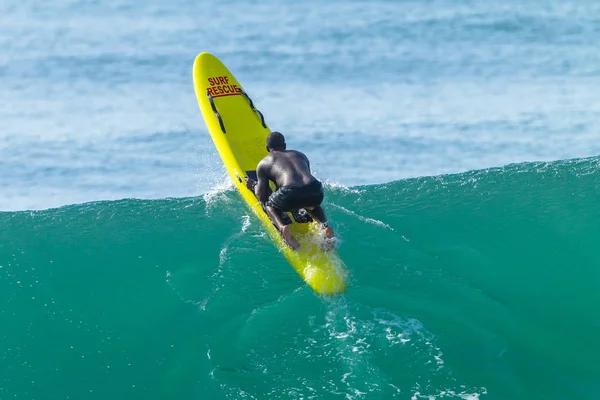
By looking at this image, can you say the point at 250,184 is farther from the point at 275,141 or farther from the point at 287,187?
the point at 287,187

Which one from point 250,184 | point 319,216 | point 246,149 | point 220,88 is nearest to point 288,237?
point 319,216

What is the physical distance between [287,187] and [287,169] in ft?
0.79

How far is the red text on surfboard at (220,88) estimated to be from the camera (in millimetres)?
12539

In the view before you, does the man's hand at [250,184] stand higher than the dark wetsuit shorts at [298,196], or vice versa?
the dark wetsuit shorts at [298,196]

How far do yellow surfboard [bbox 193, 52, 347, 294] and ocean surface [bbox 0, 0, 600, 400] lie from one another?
21 centimetres

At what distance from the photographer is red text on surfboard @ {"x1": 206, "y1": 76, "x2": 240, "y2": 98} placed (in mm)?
12539

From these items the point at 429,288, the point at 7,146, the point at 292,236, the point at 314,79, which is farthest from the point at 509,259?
the point at 7,146

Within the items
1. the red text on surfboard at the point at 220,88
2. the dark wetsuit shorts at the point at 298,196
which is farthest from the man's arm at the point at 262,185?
the red text on surfboard at the point at 220,88

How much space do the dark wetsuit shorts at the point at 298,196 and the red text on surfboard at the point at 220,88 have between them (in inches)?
135

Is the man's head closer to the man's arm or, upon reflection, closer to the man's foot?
the man's arm

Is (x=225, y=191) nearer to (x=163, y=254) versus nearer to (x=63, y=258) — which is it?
(x=163, y=254)

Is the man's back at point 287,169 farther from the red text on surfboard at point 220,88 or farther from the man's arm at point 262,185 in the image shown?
the red text on surfboard at point 220,88

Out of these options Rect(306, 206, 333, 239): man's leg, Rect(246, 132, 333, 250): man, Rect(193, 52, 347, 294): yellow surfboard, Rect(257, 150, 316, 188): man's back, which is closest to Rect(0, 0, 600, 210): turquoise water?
Rect(193, 52, 347, 294): yellow surfboard

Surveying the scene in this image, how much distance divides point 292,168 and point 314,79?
6125mm
